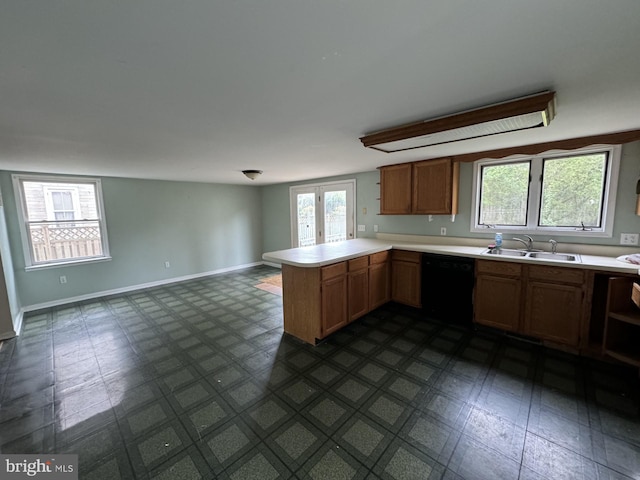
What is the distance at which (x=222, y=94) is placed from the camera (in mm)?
1509

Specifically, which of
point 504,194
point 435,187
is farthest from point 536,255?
point 435,187

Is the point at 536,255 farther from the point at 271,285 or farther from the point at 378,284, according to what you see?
the point at 271,285

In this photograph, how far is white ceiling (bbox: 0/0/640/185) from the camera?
2.97 ft

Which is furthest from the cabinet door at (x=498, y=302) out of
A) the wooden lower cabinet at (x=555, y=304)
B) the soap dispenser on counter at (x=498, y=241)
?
the soap dispenser on counter at (x=498, y=241)

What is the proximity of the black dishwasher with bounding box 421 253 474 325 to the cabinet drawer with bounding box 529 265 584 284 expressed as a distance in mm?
586

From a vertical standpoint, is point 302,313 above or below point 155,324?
above

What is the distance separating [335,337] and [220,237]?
416 centimetres

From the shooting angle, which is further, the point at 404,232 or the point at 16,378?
the point at 404,232

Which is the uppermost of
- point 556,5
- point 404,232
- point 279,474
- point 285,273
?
point 556,5

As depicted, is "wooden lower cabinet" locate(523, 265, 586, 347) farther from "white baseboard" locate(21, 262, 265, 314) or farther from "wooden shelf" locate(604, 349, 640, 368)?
"white baseboard" locate(21, 262, 265, 314)

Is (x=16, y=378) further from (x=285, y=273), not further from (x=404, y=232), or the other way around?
(x=404, y=232)

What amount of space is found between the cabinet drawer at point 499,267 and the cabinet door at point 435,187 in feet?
2.78

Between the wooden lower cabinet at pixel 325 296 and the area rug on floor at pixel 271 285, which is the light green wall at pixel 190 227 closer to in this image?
the area rug on floor at pixel 271 285

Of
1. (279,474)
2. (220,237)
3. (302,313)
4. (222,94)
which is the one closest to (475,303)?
(302,313)
